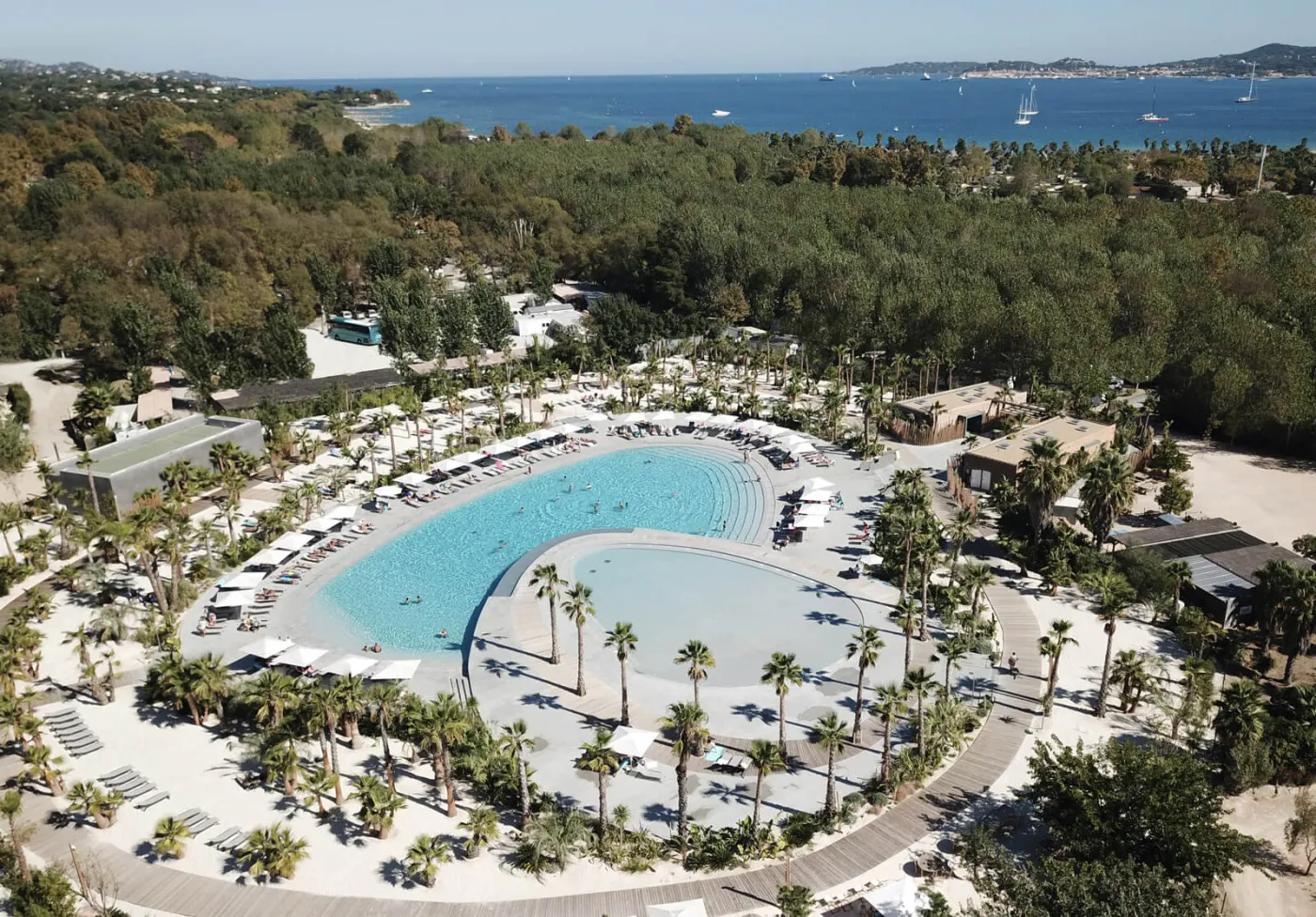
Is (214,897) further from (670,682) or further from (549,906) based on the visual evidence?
(670,682)

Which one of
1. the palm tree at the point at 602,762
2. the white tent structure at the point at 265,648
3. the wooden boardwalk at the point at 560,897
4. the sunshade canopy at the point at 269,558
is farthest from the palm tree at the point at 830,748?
the sunshade canopy at the point at 269,558

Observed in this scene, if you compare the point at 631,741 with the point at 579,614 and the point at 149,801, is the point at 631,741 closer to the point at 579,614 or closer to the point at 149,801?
the point at 579,614

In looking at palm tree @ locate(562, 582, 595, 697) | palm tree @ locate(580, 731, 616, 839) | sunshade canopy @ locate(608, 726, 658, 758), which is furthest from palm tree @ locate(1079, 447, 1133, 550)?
palm tree @ locate(580, 731, 616, 839)

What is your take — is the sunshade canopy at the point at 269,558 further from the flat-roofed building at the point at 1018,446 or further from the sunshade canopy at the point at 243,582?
the flat-roofed building at the point at 1018,446

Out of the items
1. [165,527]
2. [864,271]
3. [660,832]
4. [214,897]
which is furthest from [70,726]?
[864,271]

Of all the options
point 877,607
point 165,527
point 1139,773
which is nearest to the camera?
point 1139,773

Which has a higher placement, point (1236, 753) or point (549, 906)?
point (1236, 753)
